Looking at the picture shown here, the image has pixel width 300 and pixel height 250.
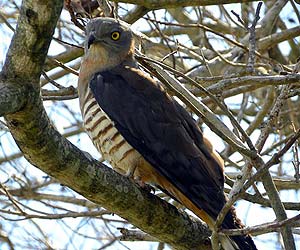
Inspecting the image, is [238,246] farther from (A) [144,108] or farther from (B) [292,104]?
(B) [292,104]

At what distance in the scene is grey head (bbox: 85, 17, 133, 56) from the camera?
605 centimetres

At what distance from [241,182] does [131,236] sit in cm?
116

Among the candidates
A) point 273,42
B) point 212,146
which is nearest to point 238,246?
point 212,146

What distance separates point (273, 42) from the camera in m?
7.41

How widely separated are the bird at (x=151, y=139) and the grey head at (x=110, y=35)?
0.07 m

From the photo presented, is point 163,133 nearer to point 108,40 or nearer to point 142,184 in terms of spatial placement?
point 142,184

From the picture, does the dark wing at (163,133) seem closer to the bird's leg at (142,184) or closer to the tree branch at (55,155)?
the bird's leg at (142,184)

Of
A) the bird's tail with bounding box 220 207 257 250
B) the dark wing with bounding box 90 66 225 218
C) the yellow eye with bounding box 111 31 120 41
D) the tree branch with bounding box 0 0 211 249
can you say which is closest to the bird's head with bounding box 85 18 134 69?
the yellow eye with bounding box 111 31 120 41

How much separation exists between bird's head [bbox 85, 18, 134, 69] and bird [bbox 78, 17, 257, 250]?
0.10m

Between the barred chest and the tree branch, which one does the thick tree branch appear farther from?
the tree branch

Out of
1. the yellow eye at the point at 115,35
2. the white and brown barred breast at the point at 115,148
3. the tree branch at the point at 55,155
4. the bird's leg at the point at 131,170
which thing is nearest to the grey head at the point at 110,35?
the yellow eye at the point at 115,35

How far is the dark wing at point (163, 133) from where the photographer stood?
207 inches

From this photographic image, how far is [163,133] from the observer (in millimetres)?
5535

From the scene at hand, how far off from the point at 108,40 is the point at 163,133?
4.08ft
